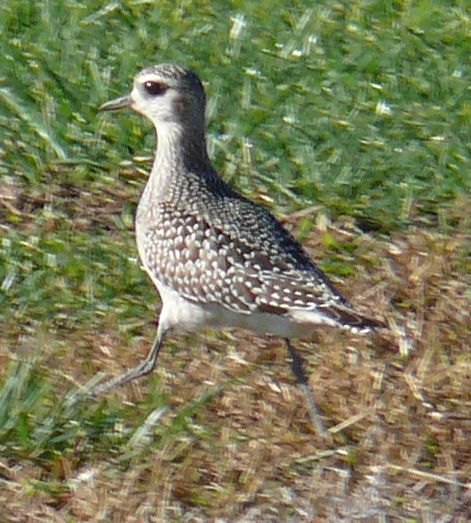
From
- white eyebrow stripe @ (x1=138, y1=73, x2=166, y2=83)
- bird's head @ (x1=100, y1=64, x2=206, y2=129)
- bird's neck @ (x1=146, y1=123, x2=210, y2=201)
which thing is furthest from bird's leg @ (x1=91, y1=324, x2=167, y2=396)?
white eyebrow stripe @ (x1=138, y1=73, x2=166, y2=83)

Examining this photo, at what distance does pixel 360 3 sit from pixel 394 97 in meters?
0.97

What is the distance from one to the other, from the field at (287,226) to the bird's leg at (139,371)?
64mm

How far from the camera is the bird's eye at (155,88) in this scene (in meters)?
6.89

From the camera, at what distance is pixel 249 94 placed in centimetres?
817

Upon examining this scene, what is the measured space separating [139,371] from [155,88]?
1218 millimetres

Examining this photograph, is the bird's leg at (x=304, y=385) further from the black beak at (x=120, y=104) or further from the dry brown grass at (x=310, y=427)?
the black beak at (x=120, y=104)

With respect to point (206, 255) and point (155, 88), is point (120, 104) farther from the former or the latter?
point (206, 255)

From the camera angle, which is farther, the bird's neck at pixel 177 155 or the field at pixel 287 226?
the bird's neck at pixel 177 155

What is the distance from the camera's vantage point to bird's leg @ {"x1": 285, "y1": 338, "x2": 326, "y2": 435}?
6188 millimetres

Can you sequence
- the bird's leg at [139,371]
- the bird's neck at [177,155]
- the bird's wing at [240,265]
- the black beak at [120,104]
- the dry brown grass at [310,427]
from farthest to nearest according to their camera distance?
the black beak at [120,104] → the bird's neck at [177,155] → the bird's leg at [139,371] → the bird's wing at [240,265] → the dry brown grass at [310,427]

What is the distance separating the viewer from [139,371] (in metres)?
6.34

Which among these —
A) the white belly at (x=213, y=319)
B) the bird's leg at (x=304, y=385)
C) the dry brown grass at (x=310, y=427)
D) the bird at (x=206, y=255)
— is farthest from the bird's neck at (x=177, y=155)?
the bird's leg at (x=304, y=385)

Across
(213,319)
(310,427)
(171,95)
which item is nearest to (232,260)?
(213,319)

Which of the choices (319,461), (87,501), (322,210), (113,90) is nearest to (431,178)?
(322,210)
